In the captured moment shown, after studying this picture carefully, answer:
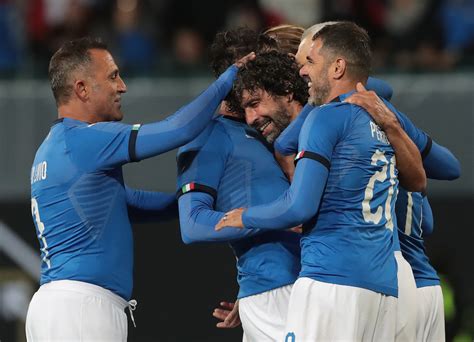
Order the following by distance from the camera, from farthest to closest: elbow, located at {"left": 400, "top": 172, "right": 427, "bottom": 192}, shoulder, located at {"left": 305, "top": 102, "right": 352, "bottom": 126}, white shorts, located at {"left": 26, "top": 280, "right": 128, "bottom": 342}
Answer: white shorts, located at {"left": 26, "top": 280, "right": 128, "bottom": 342} → elbow, located at {"left": 400, "top": 172, "right": 427, "bottom": 192} → shoulder, located at {"left": 305, "top": 102, "right": 352, "bottom": 126}

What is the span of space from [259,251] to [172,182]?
3.83 m

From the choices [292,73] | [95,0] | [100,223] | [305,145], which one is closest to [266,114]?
[292,73]

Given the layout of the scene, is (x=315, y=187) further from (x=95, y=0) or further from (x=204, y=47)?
(x=95, y=0)

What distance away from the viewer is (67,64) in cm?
567

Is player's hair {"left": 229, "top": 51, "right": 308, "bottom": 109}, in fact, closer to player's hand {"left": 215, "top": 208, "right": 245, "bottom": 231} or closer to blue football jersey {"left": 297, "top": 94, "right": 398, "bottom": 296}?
blue football jersey {"left": 297, "top": 94, "right": 398, "bottom": 296}

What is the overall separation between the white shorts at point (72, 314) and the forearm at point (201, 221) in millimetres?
561

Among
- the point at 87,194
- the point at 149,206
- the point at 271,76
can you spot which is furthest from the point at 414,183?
the point at 87,194

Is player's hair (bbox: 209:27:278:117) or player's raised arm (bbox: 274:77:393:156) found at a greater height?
player's hair (bbox: 209:27:278:117)

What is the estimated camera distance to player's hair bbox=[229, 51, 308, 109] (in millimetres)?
5371

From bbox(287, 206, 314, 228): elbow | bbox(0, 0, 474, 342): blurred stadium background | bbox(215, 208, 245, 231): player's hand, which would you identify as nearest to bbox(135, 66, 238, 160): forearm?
bbox(215, 208, 245, 231): player's hand

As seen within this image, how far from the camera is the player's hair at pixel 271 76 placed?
537 centimetres

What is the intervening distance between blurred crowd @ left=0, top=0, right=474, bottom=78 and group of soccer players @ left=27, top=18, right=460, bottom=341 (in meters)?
4.38

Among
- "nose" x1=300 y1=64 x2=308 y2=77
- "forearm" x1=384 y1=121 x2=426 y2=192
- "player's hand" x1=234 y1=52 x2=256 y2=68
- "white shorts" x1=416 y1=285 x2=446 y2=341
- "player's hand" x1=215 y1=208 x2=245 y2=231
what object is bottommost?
"white shorts" x1=416 y1=285 x2=446 y2=341

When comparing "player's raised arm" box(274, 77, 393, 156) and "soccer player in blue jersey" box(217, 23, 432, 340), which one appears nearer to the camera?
"soccer player in blue jersey" box(217, 23, 432, 340)
